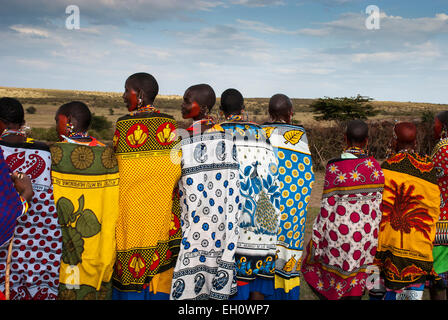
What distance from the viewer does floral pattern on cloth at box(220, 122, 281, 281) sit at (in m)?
3.59

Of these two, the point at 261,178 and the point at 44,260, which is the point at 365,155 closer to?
the point at 261,178

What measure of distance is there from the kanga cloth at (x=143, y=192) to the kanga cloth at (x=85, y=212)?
0.26 ft

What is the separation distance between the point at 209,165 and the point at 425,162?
78.4 inches

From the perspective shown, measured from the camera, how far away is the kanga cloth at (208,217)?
3318 millimetres

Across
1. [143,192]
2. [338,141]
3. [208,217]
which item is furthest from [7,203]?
[338,141]

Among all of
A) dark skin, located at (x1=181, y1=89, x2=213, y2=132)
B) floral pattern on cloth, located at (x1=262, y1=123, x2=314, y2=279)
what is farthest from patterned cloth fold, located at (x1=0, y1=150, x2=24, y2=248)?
floral pattern on cloth, located at (x1=262, y1=123, x2=314, y2=279)

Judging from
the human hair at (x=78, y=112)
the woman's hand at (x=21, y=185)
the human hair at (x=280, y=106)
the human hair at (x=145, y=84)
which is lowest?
the woman's hand at (x=21, y=185)

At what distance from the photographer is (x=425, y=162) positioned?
379 centimetres

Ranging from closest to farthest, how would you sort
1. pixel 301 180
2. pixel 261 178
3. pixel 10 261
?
1. pixel 10 261
2. pixel 261 178
3. pixel 301 180

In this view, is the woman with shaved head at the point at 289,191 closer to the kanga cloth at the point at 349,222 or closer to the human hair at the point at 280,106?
the human hair at the point at 280,106

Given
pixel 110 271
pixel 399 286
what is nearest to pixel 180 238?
pixel 110 271

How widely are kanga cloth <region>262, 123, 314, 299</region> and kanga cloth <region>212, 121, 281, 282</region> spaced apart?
18cm

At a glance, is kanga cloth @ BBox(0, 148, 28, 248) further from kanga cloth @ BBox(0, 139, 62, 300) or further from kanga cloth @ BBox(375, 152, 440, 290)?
kanga cloth @ BBox(375, 152, 440, 290)

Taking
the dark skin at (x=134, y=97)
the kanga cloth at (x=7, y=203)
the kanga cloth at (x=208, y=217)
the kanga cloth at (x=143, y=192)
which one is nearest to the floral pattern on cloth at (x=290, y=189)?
the kanga cloth at (x=208, y=217)
